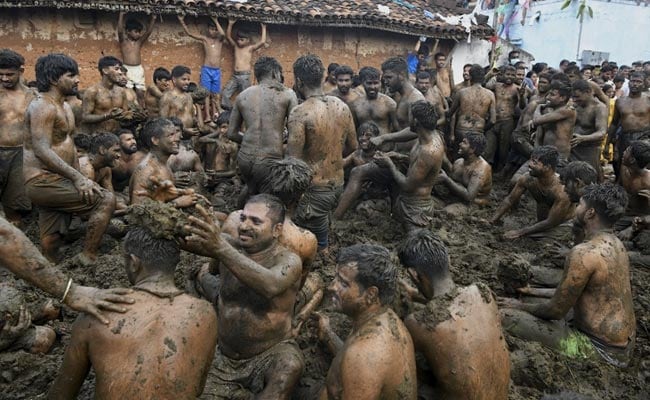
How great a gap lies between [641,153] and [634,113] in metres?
3.29

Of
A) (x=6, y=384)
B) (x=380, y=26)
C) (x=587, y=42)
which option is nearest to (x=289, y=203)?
(x=6, y=384)

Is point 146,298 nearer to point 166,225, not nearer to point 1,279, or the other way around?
point 166,225

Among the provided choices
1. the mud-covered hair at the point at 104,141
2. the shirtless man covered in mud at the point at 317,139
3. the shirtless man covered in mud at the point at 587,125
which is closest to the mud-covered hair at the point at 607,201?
the shirtless man covered in mud at the point at 317,139

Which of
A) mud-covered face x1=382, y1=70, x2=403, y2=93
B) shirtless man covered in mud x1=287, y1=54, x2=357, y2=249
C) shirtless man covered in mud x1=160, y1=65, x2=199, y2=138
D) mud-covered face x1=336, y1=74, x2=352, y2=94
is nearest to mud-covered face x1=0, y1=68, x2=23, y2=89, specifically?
shirtless man covered in mud x1=160, y1=65, x2=199, y2=138

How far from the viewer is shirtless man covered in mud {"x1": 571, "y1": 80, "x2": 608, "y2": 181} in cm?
775

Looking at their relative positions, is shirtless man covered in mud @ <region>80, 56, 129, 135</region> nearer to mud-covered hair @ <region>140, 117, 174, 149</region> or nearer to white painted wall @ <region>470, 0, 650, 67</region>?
mud-covered hair @ <region>140, 117, 174, 149</region>

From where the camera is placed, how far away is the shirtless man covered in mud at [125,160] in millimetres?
6574

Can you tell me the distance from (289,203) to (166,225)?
1.38m

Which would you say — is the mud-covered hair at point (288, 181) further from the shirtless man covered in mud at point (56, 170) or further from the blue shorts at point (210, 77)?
the blue shorts at point (210, 77)

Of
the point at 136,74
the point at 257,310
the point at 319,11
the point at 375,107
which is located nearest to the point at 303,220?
the point at 257,310

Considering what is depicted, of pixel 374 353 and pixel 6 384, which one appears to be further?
pixel 6 384

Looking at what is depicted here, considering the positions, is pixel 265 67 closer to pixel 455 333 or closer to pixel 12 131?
pixel 12 131

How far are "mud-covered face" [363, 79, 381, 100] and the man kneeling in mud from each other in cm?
383

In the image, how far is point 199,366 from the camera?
269cm
